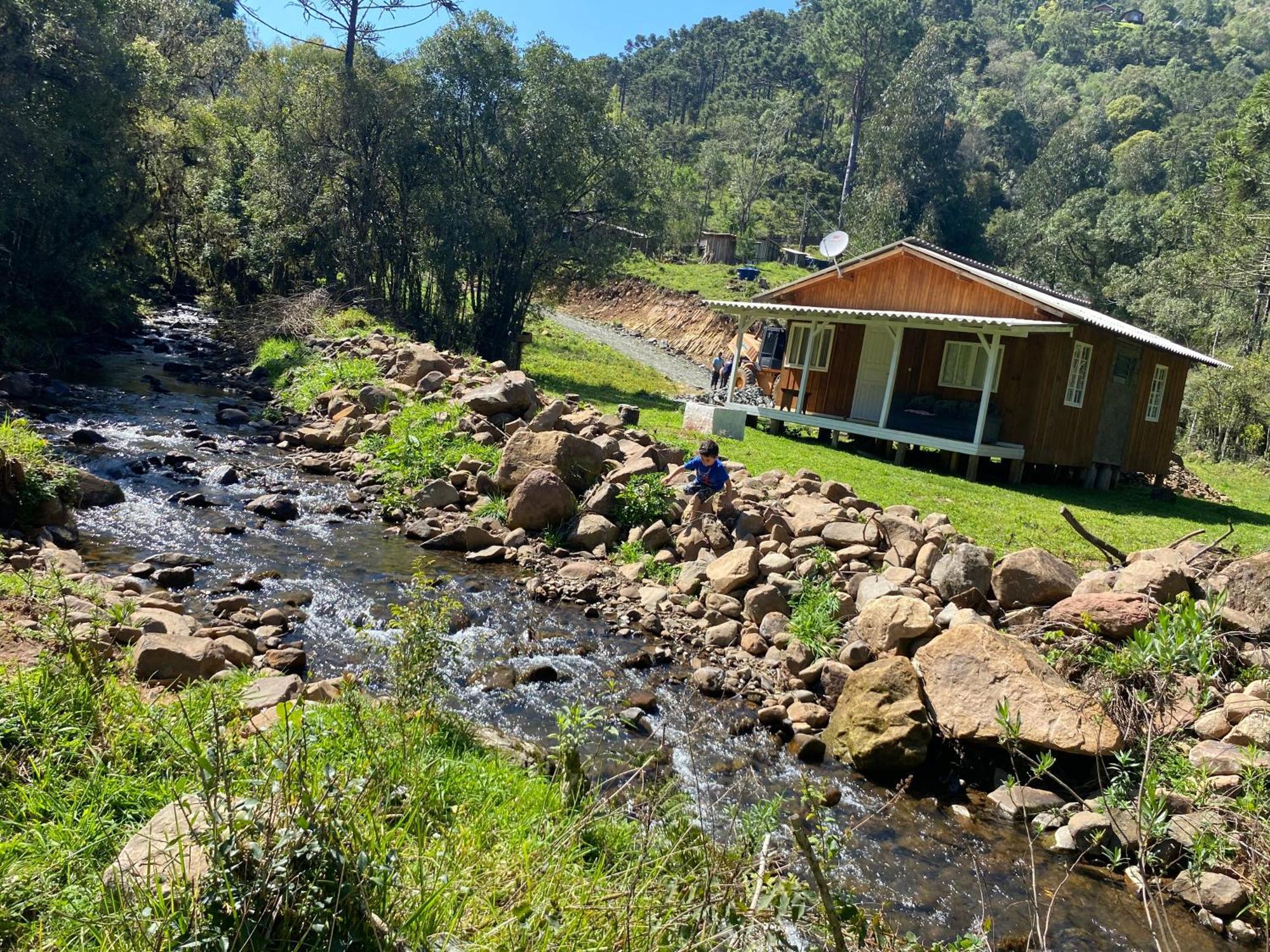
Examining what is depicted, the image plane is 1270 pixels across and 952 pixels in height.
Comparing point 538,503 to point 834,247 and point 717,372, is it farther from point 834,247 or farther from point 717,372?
point 717,372

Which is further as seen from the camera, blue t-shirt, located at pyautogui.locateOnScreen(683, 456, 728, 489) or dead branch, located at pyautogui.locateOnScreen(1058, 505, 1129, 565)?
blue t-shirt, located at pyautogui.locateOnScreen(683, 456, 728, 489)

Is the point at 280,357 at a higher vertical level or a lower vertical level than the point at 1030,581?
higher

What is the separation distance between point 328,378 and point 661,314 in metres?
26.8

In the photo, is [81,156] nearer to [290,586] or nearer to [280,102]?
[280,102]

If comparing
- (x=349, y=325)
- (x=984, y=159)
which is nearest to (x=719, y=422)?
(x=349, y=325)

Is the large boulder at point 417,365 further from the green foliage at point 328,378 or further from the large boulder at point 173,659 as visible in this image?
the large boulder at point 173,659

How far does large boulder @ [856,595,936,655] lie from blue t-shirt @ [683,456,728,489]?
10.4 feet

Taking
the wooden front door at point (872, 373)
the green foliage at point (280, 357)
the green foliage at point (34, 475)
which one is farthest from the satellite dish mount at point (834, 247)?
the green foliage at point (34, 475)

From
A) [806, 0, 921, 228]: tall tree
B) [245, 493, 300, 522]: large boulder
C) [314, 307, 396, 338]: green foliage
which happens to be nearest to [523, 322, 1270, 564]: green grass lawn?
[314, 307, 396, 338]: green foliage

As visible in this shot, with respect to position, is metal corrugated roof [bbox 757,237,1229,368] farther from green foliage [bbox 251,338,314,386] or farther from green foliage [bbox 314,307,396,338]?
green foliage [bbox 251,338,314,386]

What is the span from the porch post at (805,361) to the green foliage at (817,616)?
1179 cm

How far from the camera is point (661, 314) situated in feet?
141

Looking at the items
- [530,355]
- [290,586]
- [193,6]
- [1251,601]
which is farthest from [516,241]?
[193,6]

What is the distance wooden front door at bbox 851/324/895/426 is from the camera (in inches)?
787
